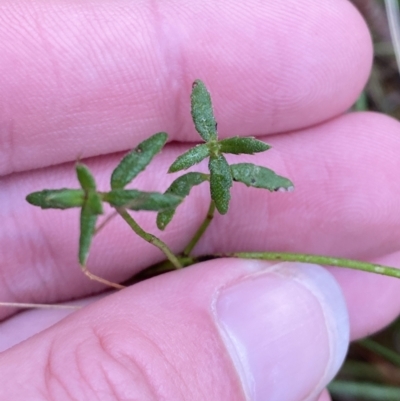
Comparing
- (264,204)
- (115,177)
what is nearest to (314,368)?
(264,204)

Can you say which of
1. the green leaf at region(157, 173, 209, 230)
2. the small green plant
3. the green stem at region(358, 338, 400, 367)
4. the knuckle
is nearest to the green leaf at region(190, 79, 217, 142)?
the small green plant

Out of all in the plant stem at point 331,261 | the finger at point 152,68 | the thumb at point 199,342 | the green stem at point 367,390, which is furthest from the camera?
the green stem at point 367,390

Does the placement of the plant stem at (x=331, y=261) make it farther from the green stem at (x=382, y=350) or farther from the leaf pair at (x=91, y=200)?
the green stem at (x=382, y=350)

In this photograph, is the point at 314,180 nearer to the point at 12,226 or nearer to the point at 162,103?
the point at 162,103

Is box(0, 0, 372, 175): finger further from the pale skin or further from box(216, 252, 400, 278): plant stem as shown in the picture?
box(216, 252, 400, 278): plant stem

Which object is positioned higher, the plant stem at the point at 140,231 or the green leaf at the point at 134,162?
the green leaf at the point at 134,162

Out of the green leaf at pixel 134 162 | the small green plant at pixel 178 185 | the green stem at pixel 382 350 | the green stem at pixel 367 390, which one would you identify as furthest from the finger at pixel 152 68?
the green stem at pixel 367 390
